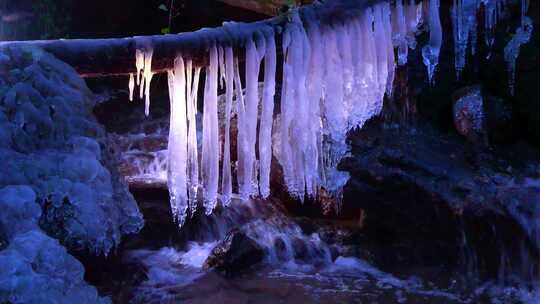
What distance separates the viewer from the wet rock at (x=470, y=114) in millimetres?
7105

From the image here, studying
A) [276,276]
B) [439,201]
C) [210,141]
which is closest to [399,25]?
[210,141]

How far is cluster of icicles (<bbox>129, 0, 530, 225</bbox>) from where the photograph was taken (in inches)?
140

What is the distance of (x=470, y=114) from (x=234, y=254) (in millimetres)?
3354

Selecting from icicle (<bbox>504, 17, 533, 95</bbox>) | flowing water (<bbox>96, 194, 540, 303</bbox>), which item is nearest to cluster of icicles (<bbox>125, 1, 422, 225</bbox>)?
flowing water (<bbox>96, 194, 540, 303</bbox>)

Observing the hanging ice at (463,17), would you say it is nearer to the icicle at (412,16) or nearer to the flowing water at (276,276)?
the icicle at (412,16)

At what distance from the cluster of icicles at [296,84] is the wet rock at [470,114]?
263cm

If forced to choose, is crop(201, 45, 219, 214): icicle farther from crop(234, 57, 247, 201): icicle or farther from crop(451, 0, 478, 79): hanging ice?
crop(451, 0, 478, 79): hanging ice

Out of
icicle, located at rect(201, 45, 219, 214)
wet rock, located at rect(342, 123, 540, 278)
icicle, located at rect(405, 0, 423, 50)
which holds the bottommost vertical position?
wet rock, located at rect(342, 123, 540, 278)

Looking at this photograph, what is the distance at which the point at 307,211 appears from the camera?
7773 mm

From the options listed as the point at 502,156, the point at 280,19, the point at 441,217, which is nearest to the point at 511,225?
the point at 441,217

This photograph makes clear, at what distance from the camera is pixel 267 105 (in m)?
3.96

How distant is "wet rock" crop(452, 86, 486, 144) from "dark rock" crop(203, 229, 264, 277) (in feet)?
9.62

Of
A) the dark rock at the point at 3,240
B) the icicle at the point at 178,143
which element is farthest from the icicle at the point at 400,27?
the dark rock at the point at 3,240

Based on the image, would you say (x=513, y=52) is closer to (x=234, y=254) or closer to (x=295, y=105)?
(x=234, y=254)
